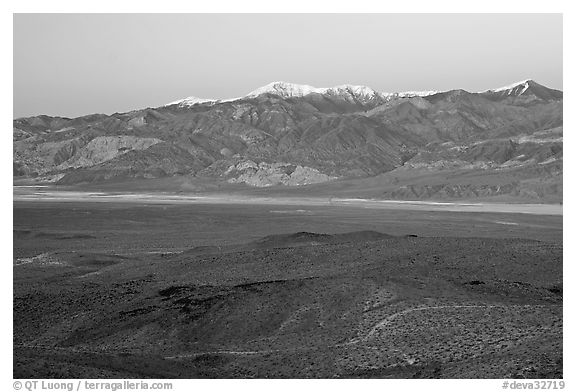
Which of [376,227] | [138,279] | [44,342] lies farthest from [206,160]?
[44,342]

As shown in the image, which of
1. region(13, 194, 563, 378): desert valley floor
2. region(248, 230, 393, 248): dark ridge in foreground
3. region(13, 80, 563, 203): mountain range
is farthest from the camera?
region(13, 80, 563, 203): mountain range

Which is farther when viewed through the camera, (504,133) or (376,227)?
(504,133)

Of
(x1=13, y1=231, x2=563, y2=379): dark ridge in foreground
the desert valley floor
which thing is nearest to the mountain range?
the desert valley floor

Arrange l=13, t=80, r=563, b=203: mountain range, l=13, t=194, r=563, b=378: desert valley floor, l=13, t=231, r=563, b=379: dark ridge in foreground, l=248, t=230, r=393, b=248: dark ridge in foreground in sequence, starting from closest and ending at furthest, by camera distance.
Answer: l=13, t=231, r=563, b=379: dark ridge in foreground
l=13, t=194, r=563, b=378: desert valley floor
l=248, t=230, r=393, b=248: dark ridge in foreground
l=13, t=80, r=563, b=203: mountain range

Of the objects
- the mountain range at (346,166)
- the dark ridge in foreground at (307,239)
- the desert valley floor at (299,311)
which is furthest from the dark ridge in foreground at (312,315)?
the mountain range at (346,166)

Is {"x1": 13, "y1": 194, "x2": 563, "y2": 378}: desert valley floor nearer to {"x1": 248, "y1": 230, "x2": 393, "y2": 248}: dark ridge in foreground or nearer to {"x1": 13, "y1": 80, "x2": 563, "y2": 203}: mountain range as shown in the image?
{"x1": 248, "y1": 230, "x2": 393, "y2": 248}: dark ridge in foreground

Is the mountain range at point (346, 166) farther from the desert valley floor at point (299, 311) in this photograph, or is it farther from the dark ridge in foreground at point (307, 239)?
the desert valley floor at point (299, 311)

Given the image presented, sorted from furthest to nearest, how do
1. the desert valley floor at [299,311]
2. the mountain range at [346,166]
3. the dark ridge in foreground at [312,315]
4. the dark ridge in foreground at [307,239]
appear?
the mountain range at [346,166]
the dark ridge in foreground at [307,239]
the desert valley floor at [299,311]
the dark ridge in foreground at [312,315]

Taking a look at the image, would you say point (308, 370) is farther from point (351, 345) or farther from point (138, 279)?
point (138, 279)
